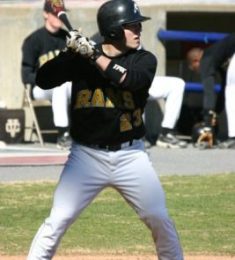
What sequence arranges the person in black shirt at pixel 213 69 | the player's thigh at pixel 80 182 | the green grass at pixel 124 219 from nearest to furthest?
the player's thigh at pixel 80 182, the green grass at pixel 124 219, the person in black shirt at pixel 213 69

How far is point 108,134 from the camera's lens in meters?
5.82

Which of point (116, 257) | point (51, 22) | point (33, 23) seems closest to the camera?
point (116, 257)

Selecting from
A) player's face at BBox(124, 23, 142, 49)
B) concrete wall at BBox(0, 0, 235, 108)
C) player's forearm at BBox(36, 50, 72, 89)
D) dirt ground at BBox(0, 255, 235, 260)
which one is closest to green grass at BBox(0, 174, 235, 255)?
dirt ground at BBox(0, 255, 235, 260)

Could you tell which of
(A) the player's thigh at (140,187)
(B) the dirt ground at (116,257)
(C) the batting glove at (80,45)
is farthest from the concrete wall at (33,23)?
(C) the batting glove at (80,45)

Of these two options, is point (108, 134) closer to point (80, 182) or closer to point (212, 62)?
point (80, 182)

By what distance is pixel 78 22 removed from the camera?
13438mm

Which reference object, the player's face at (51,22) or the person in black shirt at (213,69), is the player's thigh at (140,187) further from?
the person in black shirt at (213,69)

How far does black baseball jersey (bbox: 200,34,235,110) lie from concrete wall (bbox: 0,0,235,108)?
1.01 m

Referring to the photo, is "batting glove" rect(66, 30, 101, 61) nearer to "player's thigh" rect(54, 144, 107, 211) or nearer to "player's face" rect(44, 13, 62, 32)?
"player's thigh" rect(54, 144, 107, 211)

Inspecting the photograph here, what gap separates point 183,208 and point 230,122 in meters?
3.49

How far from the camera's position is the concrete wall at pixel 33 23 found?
13.4 m

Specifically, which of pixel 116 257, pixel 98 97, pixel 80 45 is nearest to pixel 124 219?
pixel 116 257

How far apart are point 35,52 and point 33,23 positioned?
1.07m

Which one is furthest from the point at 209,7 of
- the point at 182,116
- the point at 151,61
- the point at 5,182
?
the point at 151,61
